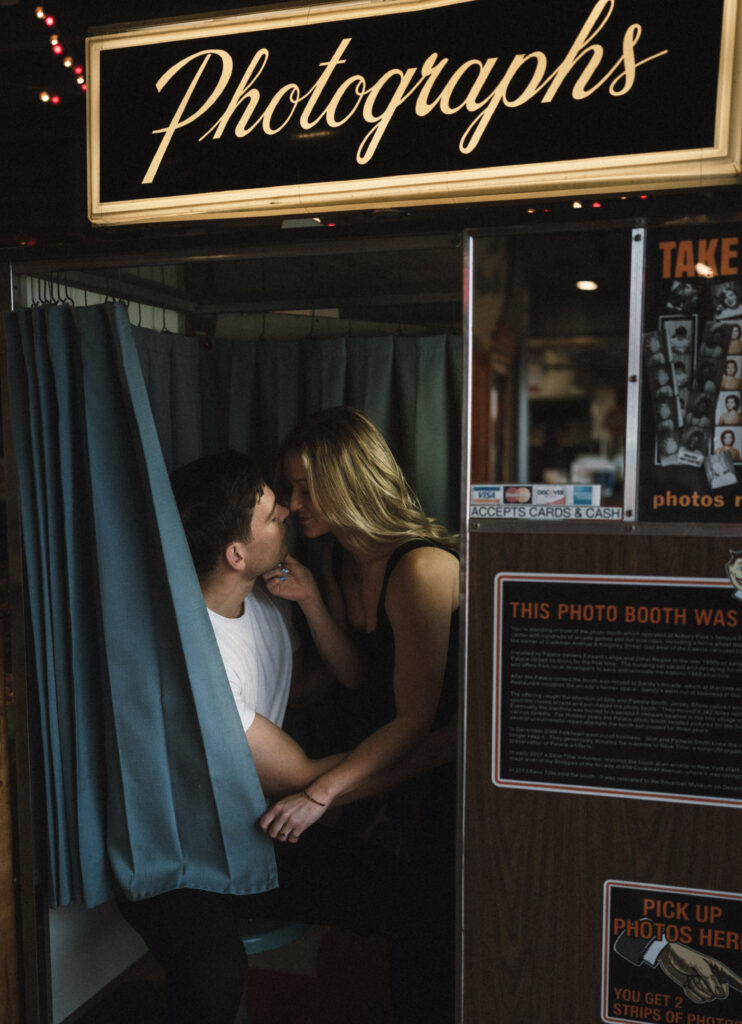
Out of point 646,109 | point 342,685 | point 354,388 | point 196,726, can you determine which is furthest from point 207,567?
point 646,109

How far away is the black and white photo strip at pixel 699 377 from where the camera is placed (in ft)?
4.71

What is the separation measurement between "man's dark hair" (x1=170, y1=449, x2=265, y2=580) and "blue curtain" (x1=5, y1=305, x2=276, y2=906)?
0.69 ft

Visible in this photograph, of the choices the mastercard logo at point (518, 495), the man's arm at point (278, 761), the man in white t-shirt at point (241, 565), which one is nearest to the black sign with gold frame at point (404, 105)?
the mastercard logo at point (518, 495)

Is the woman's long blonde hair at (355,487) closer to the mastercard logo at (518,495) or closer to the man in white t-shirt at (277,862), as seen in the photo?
the man in white t-shirt at (277,862)

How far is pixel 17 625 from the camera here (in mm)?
1924

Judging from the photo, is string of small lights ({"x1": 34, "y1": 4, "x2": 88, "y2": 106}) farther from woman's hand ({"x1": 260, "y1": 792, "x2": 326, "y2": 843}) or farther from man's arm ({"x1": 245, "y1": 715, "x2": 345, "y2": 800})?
woman's hand ({"x1": 260, "y1": 792, "x2": 326, "y2": 843})

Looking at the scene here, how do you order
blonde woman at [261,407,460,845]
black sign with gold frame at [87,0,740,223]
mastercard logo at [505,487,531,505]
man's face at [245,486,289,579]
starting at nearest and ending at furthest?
black sign with gold frame at [87,0,740,223], mastercard logo at [505,487,531,505], blonde woman at [261,407,460,845], man's face at [245,486,289,579]

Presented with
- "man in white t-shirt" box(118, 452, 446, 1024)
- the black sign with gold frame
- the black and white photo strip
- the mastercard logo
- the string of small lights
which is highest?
the string of small lights

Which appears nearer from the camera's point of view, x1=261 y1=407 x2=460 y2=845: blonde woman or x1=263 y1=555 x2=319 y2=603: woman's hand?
x1=261 y1=407 x2=460 y2=845: blonde woman

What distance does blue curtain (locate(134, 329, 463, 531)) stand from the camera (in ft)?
7.66

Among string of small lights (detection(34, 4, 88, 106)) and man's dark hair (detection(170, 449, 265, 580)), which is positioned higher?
string of small lights (detection(34, 4, 88, 106))

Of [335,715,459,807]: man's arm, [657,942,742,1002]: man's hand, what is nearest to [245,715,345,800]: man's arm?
[335,715,459,807]: man's arm

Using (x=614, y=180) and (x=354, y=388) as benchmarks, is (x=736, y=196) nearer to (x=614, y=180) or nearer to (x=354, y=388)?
(x=614, y=180)

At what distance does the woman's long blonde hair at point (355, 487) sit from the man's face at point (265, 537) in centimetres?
14
